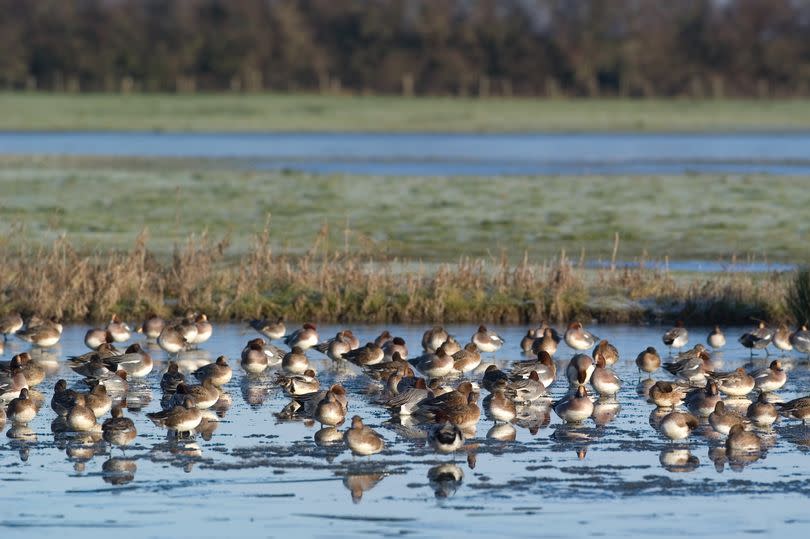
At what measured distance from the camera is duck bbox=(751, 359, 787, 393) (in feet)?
50.9

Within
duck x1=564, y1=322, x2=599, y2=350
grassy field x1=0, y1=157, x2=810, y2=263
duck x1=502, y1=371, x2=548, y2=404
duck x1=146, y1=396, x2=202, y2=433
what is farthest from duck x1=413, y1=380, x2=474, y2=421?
grassy field x1=0, y1=157, x2=810, y2=263

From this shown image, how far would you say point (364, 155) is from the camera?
55.2 metres

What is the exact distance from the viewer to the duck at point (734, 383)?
15180 millimetres

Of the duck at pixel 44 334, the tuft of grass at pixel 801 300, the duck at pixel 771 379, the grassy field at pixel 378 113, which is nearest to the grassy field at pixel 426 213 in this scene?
the tuft of grass at pixel 801 300

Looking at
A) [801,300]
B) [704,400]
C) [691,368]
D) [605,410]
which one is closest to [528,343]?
[691,368]

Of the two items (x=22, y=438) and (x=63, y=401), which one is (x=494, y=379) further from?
(x=22, y=438)

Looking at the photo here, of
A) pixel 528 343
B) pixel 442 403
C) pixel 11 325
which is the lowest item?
pixel 11 325

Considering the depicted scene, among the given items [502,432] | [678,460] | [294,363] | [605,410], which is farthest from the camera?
[294,363]

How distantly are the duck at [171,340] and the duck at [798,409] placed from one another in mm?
6920

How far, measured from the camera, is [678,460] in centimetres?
1249

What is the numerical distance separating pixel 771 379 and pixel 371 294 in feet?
21.9

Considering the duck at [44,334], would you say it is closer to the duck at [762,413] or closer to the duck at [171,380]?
the duck at [171,380]

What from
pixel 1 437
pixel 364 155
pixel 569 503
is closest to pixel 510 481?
pixel 569 503

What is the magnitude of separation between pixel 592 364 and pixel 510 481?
4.45 metres
